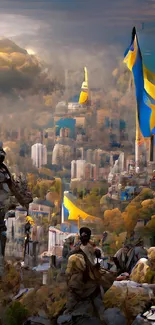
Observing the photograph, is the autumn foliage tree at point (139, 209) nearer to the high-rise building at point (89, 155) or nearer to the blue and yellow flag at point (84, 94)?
the high-rise building at point (89, 155)

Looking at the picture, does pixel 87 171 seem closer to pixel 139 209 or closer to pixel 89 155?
pixel 89 155

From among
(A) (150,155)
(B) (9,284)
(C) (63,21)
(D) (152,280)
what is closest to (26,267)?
(B) (9,284)

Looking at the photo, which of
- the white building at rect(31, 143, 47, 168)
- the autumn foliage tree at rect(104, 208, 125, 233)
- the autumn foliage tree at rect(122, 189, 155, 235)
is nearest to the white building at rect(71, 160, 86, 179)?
the white building at rect(31, 143, 47, 168)

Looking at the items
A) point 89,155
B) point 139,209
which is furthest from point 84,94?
point 139,209

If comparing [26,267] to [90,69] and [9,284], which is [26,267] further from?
[90,69]

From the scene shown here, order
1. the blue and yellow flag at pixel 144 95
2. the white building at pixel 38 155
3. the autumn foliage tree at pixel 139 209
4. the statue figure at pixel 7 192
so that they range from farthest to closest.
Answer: the blue and yellow flag at pixel 144 95, the autumn foliage tree at pixel 139 209, the white building at pixel 38 155, the statue figure at pixel 7 192

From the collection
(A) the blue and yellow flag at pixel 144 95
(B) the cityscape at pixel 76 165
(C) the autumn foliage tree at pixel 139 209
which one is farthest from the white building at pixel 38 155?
(A) the blue and yellow flag at pixel 144 95
